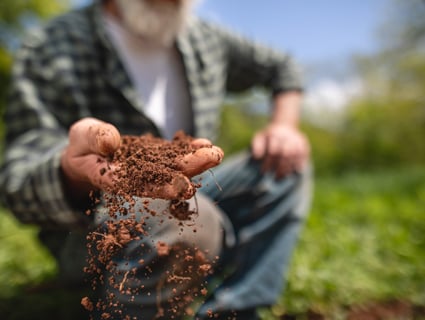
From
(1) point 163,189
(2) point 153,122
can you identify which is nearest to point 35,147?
(2) point 153,122

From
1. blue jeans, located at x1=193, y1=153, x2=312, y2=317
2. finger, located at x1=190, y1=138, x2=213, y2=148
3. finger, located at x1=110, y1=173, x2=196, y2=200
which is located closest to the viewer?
finger, located at x1=110, y1=173, x2=196, y2=200

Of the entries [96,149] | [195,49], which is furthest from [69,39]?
[96,149]

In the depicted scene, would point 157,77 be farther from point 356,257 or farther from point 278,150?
point 356,257

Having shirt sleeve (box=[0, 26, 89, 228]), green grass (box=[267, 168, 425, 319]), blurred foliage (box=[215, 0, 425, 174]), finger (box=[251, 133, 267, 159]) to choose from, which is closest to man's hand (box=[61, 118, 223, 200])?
shirt sleeve (box=[0, 26, 89, 228])

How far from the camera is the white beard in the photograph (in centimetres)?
181

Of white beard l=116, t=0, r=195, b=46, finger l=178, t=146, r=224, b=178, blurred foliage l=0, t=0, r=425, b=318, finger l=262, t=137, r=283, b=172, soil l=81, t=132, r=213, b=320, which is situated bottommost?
blurred foliage l=0, t=0, r=425, b=318

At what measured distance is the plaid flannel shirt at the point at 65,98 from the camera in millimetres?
1208

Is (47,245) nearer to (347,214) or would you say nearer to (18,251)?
(18,251)

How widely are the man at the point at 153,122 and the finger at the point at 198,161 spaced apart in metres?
0.21

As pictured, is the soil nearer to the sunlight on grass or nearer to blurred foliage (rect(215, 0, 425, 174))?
the sunlight on grass

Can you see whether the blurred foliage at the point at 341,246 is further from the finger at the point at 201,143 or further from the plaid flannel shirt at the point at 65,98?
the finger at the point at 201,143

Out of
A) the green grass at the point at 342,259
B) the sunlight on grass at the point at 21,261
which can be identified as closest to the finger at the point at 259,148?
the green grass at the point at 342,259

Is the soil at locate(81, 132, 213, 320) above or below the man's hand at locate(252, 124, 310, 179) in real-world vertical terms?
above

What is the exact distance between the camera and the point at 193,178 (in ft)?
2.71
